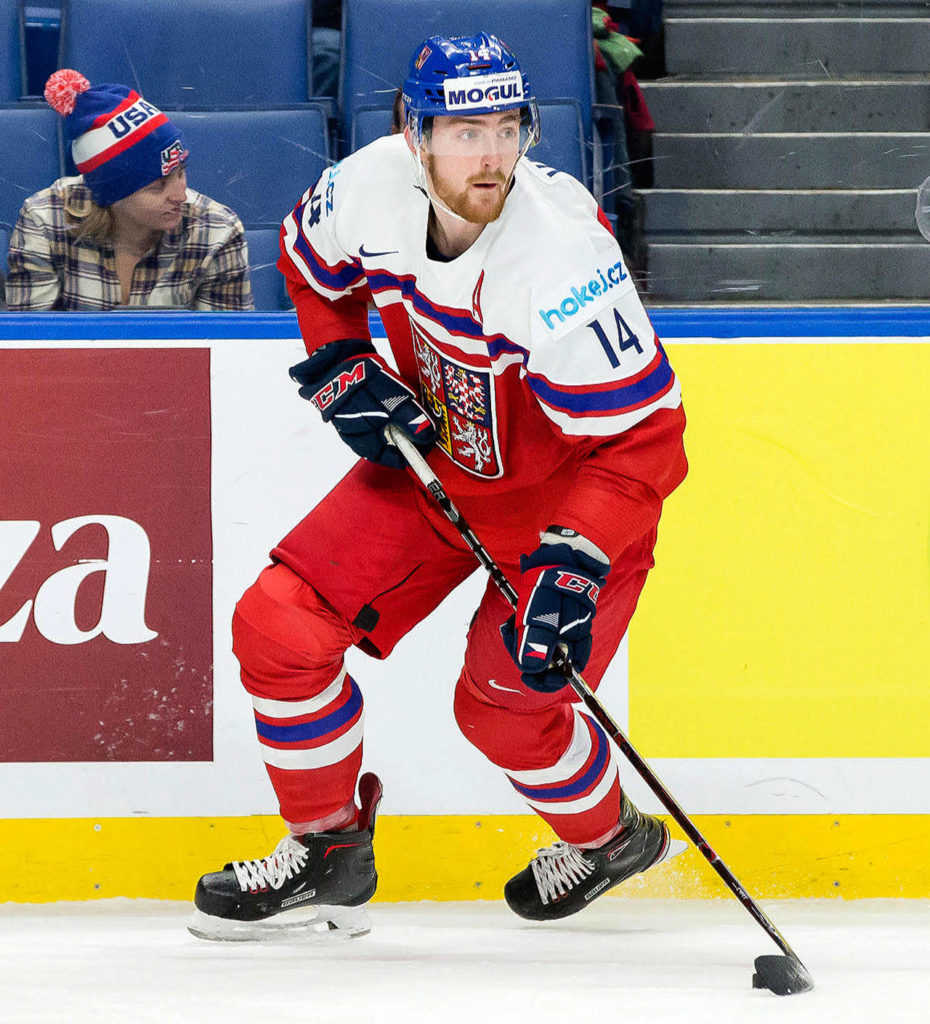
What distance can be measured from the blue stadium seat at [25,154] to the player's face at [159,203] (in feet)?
0.48

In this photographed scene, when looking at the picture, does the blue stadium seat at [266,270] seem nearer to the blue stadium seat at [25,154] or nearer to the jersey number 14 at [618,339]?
the blue stadium seat at [25,154]

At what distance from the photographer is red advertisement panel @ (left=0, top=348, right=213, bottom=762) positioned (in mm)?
2484

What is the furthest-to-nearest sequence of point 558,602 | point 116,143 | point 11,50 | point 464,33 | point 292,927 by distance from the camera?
point 11,50
point 464,33
point 116,143
point 292,927
point 558,602

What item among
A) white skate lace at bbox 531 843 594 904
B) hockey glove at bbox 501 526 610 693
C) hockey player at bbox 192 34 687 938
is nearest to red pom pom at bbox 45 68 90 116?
hockey player at bbox 192 34 687 938

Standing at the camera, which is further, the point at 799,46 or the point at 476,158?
the point at 799,46

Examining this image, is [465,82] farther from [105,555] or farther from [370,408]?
[105,555]

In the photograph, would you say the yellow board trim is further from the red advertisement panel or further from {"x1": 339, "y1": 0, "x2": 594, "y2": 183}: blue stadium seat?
{"x1": 339, "y1": 0, "x2": 594, "y2": 183}: blue stadium seat

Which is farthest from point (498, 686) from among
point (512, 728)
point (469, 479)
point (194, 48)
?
point (194, 48)

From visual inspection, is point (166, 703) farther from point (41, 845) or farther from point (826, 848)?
point (826, 848)

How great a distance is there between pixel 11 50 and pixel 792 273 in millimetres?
1604

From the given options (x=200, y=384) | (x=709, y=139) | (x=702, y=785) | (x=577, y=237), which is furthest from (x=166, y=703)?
(x=709, y=139)

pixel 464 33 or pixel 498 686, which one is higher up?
pixel 464 33

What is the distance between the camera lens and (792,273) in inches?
99.0

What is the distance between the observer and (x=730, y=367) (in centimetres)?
248
